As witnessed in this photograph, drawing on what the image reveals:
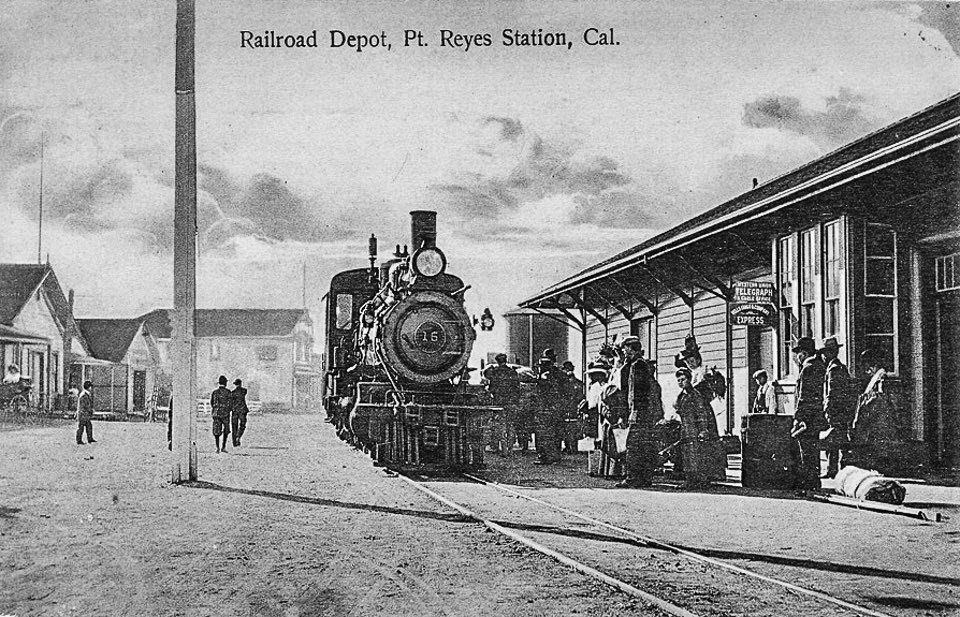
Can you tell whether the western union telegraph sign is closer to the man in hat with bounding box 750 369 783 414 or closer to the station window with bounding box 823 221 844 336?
the man in hat with bounding box 750 369 783 414

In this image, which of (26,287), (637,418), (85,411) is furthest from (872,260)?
(85,411)

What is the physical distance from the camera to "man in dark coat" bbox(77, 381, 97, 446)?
13.0 m

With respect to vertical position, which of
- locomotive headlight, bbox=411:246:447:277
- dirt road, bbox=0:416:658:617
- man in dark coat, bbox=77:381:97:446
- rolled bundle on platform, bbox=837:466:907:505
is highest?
locomotive headlight, bbox=411:246:447:277

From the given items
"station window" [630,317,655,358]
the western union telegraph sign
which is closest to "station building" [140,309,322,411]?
"station window" [630,317,655,358]

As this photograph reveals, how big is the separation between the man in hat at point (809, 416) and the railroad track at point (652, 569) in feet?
8.78

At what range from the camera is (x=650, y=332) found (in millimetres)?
15914

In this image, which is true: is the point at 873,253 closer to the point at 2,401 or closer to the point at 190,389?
the point at 190,389

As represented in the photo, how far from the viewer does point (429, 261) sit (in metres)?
11.1

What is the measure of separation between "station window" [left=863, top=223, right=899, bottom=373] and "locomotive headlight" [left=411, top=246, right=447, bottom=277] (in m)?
4.84

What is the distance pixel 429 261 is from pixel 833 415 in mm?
4927

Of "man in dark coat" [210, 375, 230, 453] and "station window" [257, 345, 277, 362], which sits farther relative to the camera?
"station window" [257, 345, 277, 362]

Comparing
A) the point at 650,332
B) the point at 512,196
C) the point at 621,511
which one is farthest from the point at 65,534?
the point at 650,332

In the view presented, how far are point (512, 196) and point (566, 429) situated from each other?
16.5 ft

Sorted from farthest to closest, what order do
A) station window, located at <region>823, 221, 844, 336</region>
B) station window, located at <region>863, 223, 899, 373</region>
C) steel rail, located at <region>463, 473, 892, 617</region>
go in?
station window, located at <region>823, 221, 844, 336</region> → station window, located at <region>863, 223, 899, 373</region> → steel rail, located at <region>463, 473, 892, 617</region>
